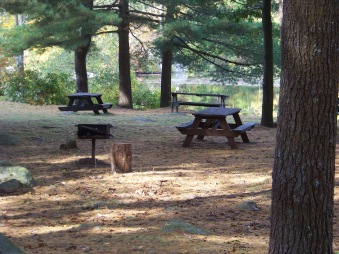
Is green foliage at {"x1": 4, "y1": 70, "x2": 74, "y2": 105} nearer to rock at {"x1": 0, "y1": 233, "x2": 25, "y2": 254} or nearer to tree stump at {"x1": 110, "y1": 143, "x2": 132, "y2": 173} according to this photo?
tree stump at {"x1": 110, "y1": 143, "x2": 132, "y2": 173}

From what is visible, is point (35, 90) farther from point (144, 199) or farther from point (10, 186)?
point (144, 199)

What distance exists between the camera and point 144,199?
690 centimetres

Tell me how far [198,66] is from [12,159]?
15764 millimetres

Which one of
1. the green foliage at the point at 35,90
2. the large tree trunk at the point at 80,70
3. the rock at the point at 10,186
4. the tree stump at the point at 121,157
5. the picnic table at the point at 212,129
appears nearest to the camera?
the rock at the point at 10,186

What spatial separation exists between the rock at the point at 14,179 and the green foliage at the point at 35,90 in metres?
14.4

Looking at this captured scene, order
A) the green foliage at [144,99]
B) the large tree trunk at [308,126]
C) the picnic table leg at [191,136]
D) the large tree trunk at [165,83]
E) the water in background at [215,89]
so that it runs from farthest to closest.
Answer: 1. the water in background at [215,89]
2. the green foliage at [144,99]
3. the large tree trunk at [165,83]
4. the picnic table leg at [191,136]
5. the large tree trunk at [308,126]

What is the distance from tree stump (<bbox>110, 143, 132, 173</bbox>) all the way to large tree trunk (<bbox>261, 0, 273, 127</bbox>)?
714 centimetres

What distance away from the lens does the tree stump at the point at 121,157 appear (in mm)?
8289

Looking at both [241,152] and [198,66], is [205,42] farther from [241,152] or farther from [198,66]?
[241,152]

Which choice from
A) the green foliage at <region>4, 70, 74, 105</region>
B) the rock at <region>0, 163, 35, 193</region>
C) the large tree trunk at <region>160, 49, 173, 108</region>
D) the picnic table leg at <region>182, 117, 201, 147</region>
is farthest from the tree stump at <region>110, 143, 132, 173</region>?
the large tree trunk at <region>160, 49, 173, 108</region>

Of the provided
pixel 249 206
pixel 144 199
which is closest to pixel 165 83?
pixel 144 199

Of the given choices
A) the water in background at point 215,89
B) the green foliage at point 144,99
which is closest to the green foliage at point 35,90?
the green foliage at point 144,99

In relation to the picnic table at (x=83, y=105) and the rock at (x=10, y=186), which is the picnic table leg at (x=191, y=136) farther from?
the picnic table at (x=83, y=105)

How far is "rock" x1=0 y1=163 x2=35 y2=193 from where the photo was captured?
7.24 m
